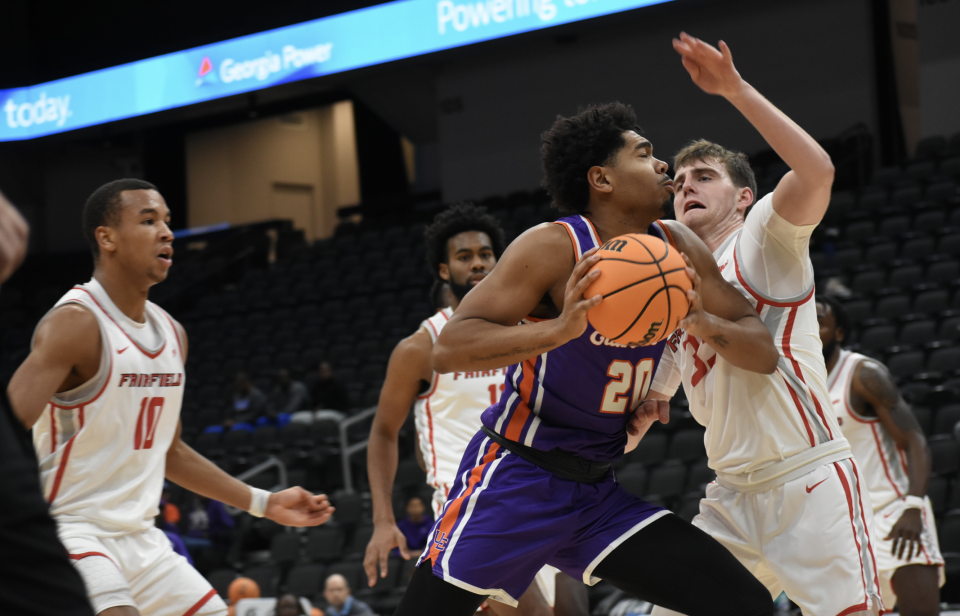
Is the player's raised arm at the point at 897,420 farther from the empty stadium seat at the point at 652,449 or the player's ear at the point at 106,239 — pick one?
the empty stadium seat at the point at 652,449

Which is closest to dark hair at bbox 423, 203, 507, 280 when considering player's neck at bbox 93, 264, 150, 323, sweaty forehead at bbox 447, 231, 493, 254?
sweaty forehead at bbox 447, 231, 493, 254

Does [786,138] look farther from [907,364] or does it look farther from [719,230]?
[907,364]

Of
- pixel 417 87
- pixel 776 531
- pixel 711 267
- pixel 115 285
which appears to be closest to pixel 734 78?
pixel 711 267

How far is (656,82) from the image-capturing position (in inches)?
692

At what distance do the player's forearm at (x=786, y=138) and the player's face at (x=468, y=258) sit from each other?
194 centimetres

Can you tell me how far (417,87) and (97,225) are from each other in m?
17.8

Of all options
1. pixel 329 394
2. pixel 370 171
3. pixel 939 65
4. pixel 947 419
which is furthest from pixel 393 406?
pixel 370 171

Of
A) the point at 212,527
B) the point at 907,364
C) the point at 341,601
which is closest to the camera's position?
the point at 341,601

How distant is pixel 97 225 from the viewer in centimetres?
356

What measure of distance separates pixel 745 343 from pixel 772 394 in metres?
0.38

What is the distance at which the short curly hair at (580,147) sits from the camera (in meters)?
3.00

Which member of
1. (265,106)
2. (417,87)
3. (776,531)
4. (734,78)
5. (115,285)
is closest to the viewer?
(734,78)

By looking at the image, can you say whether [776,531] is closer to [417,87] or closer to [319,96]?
[417,87]

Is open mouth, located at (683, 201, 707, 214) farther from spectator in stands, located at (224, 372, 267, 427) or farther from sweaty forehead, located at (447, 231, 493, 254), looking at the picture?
spectator in stands, located at (224, 372, 267, 427)
